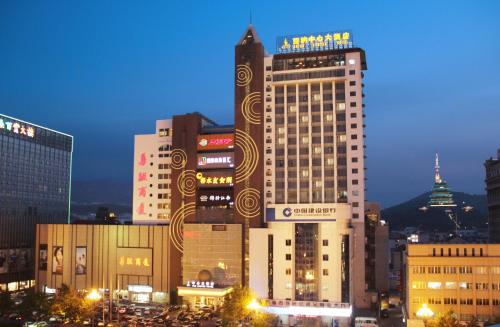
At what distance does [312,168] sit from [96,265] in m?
37.1

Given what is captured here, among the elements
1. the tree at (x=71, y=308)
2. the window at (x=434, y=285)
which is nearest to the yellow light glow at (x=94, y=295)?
the tree at (x=71, y=308)

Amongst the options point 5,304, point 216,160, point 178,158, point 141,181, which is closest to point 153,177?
point 141,181

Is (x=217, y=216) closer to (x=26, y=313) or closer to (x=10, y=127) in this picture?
(x=26, y=313)

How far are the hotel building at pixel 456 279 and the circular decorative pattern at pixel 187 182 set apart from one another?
3347 cm

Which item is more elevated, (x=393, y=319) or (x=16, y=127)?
(x=16, y=127)

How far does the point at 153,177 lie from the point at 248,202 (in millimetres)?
19762

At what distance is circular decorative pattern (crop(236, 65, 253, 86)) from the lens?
74062 millimetres

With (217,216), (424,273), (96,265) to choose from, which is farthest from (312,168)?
(96,265)

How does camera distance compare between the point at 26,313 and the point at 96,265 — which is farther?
the point at 96,265

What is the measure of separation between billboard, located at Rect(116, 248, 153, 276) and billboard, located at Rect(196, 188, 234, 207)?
11.0 m

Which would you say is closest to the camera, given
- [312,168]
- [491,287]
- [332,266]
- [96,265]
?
[491,287]

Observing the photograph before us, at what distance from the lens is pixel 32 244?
94.6 metres

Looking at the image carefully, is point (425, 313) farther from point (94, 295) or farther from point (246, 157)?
point (94, 295)

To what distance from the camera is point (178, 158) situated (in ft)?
257
